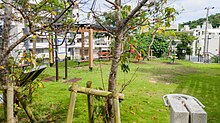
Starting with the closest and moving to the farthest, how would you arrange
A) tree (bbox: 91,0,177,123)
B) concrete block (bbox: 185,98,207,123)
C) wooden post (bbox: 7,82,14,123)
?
concrete block (bbox: 185,98,207,123) → wooden post (bbox: 7,82,14,123) → tree (bbox: 91,0,177,123)

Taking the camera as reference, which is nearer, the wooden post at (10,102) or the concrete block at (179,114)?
the concrete block at (179,114)

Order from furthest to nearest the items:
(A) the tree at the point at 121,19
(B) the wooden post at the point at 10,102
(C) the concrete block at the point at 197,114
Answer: (A) the tree at the point at 121,19
(B) the wooden post at the point at 10,102
(C) the concrete block at the point at 197,114

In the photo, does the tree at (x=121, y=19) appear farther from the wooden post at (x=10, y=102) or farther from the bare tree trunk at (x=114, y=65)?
the wooden post at (x=10, y=102)

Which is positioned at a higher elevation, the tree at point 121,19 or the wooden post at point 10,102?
the tree at point 121,19

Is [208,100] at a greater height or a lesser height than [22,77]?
lesser

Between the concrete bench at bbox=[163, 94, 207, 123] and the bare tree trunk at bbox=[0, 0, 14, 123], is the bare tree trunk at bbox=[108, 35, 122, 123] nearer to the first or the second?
the concrete bench at bbox=[163, 94, 207, 123]

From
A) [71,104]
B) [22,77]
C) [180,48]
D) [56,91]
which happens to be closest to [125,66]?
[71,104]

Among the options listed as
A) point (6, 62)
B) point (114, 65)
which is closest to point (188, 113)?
point (114, 65)

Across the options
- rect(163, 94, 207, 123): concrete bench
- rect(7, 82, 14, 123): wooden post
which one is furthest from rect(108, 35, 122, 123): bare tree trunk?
rect(7, 82, 14, 123): wooden post

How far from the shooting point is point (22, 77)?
2523 mm

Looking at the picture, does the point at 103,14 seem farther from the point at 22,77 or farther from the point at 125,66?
the point at 22,77

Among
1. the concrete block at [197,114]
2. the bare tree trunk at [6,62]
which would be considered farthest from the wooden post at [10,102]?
the concrete block at [197,114]

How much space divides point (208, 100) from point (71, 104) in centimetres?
402

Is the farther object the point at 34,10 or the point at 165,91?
the point at 165,91
